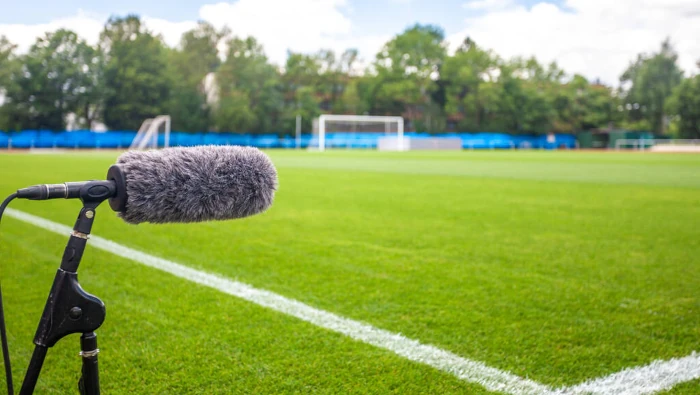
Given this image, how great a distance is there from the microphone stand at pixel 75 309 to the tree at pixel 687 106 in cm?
6693

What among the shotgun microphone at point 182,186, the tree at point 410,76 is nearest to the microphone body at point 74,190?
the shotgun microphone at point 182,186

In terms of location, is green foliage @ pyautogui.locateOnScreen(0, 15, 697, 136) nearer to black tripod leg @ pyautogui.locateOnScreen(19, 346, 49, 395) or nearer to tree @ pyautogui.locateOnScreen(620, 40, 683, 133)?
tree @ pyautogui.locateOnScreen(620, 40, 683, 133)

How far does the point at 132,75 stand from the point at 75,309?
52.3 meters

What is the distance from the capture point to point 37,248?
Answer: 4.33 meters

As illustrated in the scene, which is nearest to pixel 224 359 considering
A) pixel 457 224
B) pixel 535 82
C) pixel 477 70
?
pixel 457 224

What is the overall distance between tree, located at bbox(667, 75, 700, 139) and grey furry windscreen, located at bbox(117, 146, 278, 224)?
66580 mm

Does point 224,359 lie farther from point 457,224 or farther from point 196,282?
point 457,224

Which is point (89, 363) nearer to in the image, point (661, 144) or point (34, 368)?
point (34, 368)

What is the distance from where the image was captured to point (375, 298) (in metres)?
2.96

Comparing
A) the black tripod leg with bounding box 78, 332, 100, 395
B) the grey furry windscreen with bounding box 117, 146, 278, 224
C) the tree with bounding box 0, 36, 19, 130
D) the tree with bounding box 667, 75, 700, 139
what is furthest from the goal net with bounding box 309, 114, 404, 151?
the black tripod leg with bounding box 78, 332, 100, 395

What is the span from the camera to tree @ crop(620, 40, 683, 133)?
233ft

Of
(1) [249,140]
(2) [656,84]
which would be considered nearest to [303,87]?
(1) [249,140]

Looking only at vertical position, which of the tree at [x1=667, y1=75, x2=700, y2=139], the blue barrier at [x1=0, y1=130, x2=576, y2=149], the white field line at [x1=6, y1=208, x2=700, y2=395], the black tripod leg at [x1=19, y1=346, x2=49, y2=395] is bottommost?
the white field line at [x1=6, y1=208, x2=700, y2=395]

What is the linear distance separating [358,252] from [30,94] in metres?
49.1
